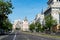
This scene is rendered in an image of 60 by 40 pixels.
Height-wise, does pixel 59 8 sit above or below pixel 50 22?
above

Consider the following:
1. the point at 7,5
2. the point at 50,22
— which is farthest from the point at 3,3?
the point at 50,22

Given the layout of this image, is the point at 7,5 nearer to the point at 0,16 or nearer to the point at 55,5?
the point at 0,16

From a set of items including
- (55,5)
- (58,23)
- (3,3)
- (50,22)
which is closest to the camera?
(3,3)

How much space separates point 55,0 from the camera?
487 feet

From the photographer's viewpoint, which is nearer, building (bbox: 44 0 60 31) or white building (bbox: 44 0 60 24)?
building (bbox: 44 0 60 31)

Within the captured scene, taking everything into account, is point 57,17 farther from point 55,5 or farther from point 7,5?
point 7,5

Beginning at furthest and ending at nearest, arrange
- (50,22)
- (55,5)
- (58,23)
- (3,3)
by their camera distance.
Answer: (55,5) → (58,23) → (50,22) → (3,3)

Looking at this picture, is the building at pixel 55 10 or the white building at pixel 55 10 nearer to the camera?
the building at pixel 55 10

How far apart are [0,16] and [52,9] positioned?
6457 centimetres

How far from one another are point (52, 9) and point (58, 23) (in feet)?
34.9

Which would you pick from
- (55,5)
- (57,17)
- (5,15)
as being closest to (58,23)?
(57,17)

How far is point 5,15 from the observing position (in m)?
80.4

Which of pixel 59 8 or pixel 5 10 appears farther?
pixel 59 8

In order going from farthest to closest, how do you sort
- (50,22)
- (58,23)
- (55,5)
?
(55,5) → (58,23) → (50,22)
